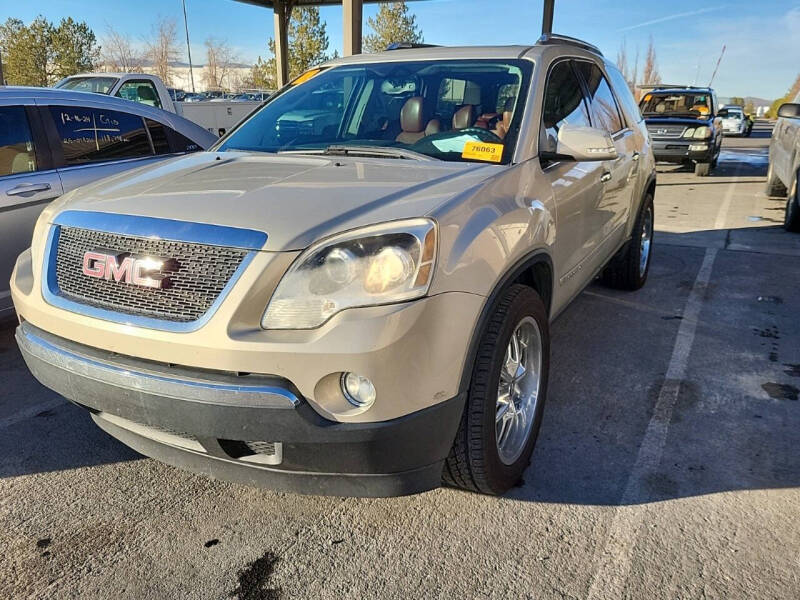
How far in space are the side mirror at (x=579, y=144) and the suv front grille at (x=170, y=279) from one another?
66.7 inches

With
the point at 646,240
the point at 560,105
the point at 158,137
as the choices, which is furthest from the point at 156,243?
the point at 646,240

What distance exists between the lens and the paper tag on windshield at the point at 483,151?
283 centimetres

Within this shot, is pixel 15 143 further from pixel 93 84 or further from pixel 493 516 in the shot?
pixel 93 84

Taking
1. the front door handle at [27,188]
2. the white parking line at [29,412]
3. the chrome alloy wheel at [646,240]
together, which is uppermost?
the front door handle at [27,188]

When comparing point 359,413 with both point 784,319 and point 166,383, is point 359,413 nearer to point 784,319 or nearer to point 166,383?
point 166,383

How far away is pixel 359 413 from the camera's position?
198 cm

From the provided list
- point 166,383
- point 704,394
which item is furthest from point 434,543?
point 704,394

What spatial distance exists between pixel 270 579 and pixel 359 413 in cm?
74

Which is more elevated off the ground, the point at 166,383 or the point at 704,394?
the point at 166,383

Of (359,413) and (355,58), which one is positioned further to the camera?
(355,58)

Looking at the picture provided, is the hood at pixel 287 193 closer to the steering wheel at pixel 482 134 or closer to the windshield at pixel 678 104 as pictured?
the steering wheel at pixel 482 134

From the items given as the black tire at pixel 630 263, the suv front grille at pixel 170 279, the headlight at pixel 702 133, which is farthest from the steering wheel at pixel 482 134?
the headlight at pixel 702 133

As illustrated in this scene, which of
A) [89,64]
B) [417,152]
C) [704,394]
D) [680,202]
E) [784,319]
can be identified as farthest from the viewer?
[89,64]

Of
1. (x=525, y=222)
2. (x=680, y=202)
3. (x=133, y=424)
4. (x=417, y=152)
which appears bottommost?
(x=680, y=202)
